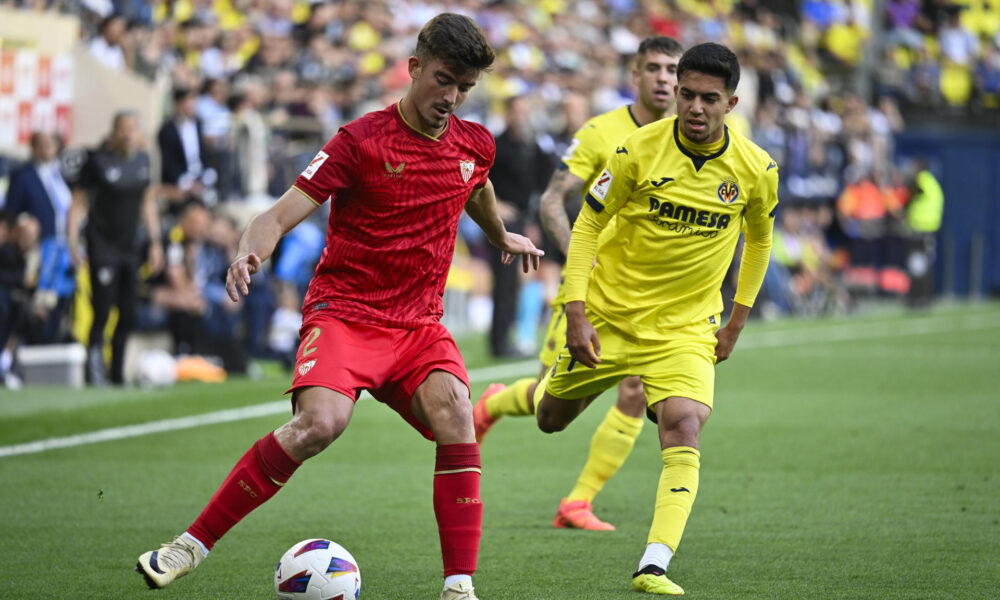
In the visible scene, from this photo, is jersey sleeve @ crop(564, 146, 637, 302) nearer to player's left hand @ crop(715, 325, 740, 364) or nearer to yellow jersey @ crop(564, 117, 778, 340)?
yellow jersey @ crop(564, 117, 778, 340)

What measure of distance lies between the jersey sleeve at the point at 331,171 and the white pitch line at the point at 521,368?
15.0 feet

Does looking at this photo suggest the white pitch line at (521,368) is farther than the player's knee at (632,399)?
Yes

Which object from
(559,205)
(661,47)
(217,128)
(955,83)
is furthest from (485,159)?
(955,83)

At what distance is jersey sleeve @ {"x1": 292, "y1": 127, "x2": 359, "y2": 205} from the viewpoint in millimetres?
4848

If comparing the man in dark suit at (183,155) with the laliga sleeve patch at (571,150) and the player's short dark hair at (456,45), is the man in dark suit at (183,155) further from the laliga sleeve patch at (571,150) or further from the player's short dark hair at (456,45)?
the player's short dark hair at (456,45)

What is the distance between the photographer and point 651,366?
18.5ft

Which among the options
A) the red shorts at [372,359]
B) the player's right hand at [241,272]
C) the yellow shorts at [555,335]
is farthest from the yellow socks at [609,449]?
the player's right hand at [241,272]

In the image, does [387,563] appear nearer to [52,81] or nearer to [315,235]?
[315,235]

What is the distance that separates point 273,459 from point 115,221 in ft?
25.5

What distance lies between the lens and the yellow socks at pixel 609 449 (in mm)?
6574

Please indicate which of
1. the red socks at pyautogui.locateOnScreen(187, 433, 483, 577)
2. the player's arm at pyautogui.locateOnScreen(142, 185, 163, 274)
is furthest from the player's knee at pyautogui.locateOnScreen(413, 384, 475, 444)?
the player's arm at pyautogui.locateOnScreen(142, 185, 163, 274)

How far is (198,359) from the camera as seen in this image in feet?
42.9

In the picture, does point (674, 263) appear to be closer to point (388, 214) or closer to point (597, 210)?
point (597, 210)

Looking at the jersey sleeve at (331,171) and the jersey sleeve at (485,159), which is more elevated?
the jersey sleeve at (485,159)
